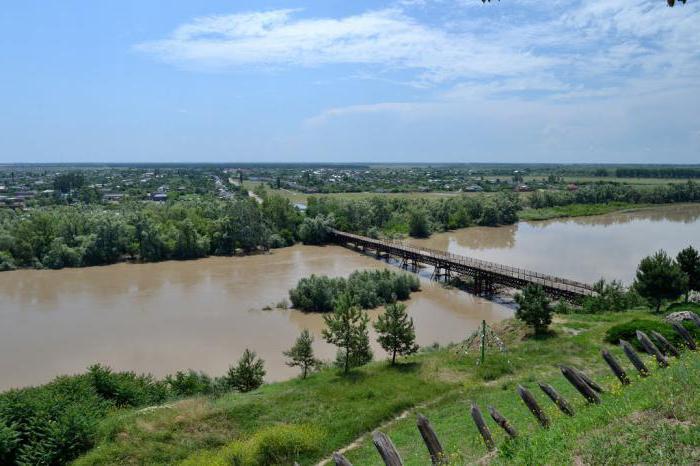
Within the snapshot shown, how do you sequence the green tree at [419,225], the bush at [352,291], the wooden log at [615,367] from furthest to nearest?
the green tree at [419,225], the bush at [352,291], the wooden log at [615,367]

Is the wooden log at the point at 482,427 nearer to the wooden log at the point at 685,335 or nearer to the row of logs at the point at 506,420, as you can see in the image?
the row of logs at the point at 506,420

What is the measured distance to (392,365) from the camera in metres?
19.5

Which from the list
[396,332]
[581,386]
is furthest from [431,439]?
[396,332]

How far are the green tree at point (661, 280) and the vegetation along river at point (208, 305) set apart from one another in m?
9.64

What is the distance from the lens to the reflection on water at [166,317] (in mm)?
25812

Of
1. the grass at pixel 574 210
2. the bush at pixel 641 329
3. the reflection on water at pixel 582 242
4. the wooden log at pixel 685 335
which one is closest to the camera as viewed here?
the wooden log at pixel 685 335

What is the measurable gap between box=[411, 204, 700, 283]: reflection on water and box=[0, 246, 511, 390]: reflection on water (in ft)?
42.5

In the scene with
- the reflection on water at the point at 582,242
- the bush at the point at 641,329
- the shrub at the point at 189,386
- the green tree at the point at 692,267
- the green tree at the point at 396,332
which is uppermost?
the green tree at the point at 692,267

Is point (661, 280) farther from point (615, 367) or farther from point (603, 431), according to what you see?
point (603, 431)

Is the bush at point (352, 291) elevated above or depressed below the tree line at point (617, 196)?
below

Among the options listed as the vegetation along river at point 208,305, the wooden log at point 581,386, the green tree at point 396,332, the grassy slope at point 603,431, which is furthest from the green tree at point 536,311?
the wooden log at point 581,386

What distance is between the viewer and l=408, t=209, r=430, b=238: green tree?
66875 millimetres

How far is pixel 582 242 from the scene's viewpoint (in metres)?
58.2

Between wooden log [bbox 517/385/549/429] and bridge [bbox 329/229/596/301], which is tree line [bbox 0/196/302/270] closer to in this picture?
bridge [bbox 329/229/596/301]
